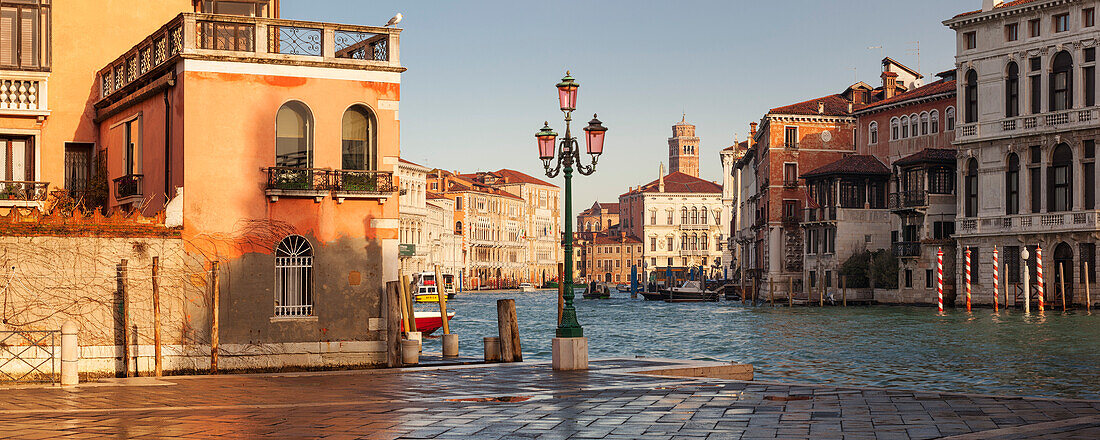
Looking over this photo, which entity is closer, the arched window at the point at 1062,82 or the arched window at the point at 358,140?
the arched window at the point at 358,140

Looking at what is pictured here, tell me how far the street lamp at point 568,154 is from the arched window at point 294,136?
11.9ft

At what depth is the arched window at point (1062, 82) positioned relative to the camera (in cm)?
5344

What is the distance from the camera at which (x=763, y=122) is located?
81812 millimetres

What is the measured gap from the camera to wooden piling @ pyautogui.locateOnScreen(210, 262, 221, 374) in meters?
18.7

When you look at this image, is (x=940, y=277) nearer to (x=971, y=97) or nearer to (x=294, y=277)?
(x=971, y=97)

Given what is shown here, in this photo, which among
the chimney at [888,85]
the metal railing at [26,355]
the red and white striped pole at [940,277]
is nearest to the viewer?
the metal railing at [26,355]

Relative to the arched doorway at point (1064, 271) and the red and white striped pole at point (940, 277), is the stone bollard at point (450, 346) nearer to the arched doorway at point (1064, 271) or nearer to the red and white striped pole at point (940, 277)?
the red and white striped pole at point (940, 277)

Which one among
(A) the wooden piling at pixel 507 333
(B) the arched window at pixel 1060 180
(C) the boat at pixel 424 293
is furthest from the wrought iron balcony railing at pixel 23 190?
(C) the boat at pixel 424 293

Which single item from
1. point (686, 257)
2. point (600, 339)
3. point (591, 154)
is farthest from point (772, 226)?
point (686, 257)

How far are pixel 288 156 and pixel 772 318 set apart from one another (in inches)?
1574

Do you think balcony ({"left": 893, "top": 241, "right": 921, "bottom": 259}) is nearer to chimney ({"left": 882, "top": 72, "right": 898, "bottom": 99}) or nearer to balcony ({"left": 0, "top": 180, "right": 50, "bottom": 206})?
chimney ({"left": 882, "top": 72, "right": 898, "bottom": 99})

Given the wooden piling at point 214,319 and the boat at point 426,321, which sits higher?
the wooden piling at point 214,319

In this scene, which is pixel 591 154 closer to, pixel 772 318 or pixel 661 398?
pixel 661 398

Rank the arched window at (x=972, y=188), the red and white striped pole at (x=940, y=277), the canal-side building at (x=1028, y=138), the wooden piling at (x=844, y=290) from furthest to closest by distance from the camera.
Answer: the wooden piling at (x=844, y=290) < the arched window at (x=972, y=188) < the red and white striped pole at (x=940, y=277) < the canal-side building at (x=1028, y=138)
